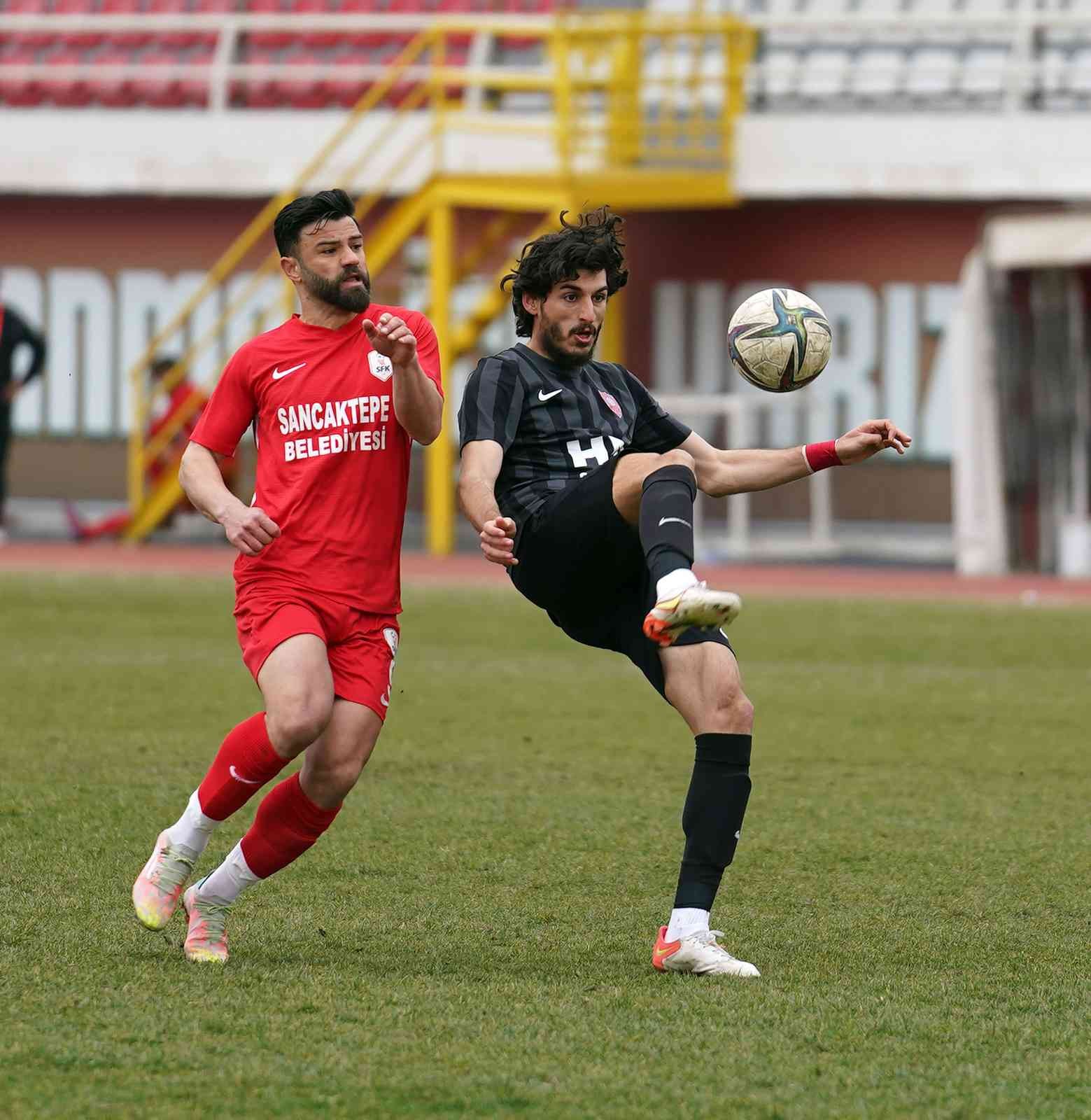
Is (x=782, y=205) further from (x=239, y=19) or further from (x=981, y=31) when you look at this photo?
(x=239, y=19)

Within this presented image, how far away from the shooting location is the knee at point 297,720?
5.13m

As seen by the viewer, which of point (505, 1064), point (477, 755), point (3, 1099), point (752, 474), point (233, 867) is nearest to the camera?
point (3, 1099)

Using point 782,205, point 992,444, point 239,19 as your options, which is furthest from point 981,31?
point 239,19

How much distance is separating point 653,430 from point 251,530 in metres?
1.33

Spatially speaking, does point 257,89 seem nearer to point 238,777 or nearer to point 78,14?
point 78,14

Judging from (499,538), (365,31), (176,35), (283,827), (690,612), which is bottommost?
(283,827)

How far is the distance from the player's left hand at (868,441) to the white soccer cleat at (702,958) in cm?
132

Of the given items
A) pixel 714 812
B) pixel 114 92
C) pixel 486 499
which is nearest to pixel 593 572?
pixel 486 499

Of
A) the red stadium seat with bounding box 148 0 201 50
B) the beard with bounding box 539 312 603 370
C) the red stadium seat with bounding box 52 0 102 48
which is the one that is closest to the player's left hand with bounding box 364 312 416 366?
the beard with bounding box 539 312 603 370

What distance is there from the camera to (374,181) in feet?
74.1

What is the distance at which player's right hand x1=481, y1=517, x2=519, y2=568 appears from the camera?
5105 millimetres

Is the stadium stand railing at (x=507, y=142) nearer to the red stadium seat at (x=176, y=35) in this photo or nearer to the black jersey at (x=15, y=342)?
the black jersey at (x=15, y=342)

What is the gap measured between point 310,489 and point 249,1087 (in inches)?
70.5

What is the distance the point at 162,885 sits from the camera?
539 centimetres
